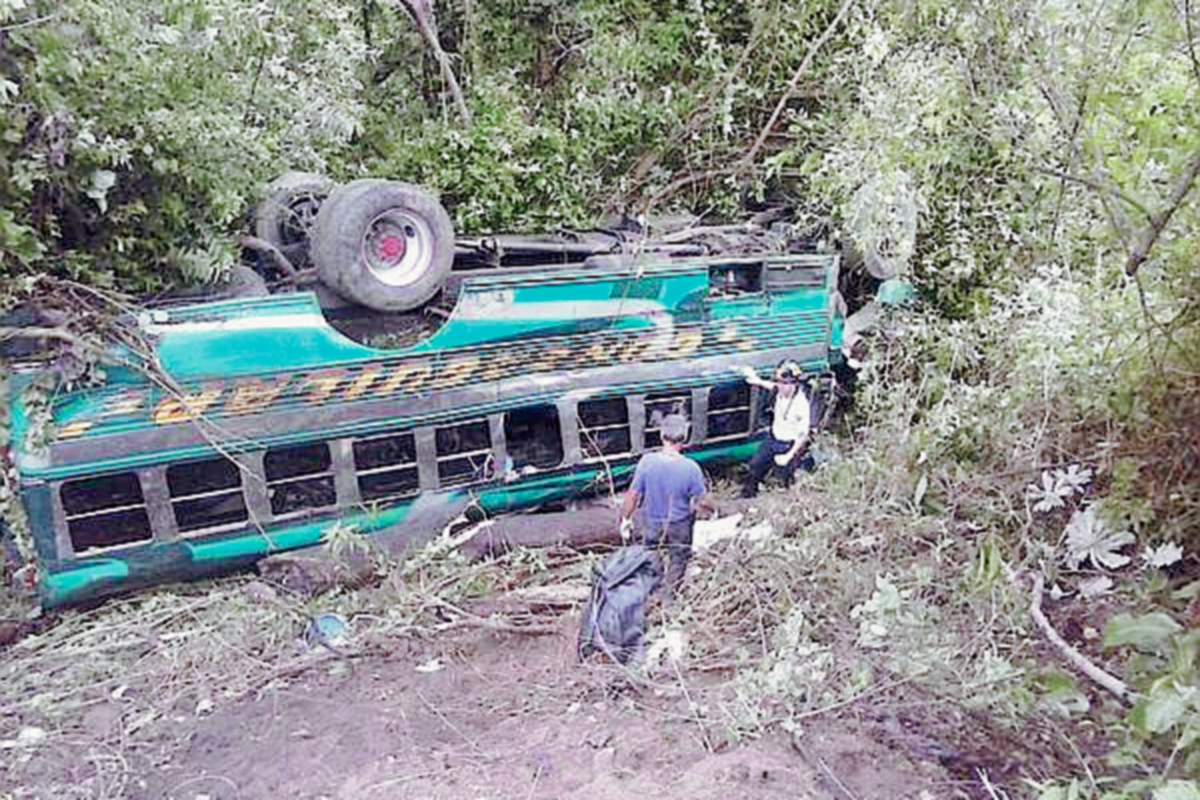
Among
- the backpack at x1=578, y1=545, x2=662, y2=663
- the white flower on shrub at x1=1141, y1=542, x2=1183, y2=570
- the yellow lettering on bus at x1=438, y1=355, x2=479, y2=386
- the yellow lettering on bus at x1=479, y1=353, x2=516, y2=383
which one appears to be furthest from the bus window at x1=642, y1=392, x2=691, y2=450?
the white flower on shrub at x1=1141, y1=542, x2=1183, y2=570

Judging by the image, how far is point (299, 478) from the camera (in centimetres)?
742

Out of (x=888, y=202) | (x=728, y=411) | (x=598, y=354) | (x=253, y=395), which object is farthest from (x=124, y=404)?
(x=888, y=202)

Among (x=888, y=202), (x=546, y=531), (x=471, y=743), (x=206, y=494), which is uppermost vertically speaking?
(x=888, y=202)

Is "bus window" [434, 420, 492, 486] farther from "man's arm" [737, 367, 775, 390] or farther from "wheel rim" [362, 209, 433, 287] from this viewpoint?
"man's arm" [737, 367, 775, 390]

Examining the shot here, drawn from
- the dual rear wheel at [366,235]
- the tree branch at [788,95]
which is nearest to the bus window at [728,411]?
the dual rear wheel at [366,235]

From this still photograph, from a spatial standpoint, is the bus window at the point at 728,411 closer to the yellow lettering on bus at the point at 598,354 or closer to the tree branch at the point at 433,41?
the yellow lettering on bus at the point at 598,354

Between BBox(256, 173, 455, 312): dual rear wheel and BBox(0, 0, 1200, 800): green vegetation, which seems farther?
BBox(256, 173, 455, 312): dual rear wheel

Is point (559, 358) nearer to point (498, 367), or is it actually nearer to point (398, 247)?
point (498, 367)

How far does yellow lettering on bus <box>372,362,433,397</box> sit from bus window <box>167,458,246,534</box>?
1063mm

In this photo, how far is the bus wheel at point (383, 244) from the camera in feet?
24.5

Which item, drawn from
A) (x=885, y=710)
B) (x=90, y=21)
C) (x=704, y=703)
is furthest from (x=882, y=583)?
(x=90, y=21)

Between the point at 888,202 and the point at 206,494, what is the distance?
18.9ft

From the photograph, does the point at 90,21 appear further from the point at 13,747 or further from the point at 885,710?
the point at 885,710

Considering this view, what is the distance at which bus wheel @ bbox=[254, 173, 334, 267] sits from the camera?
319 inches
